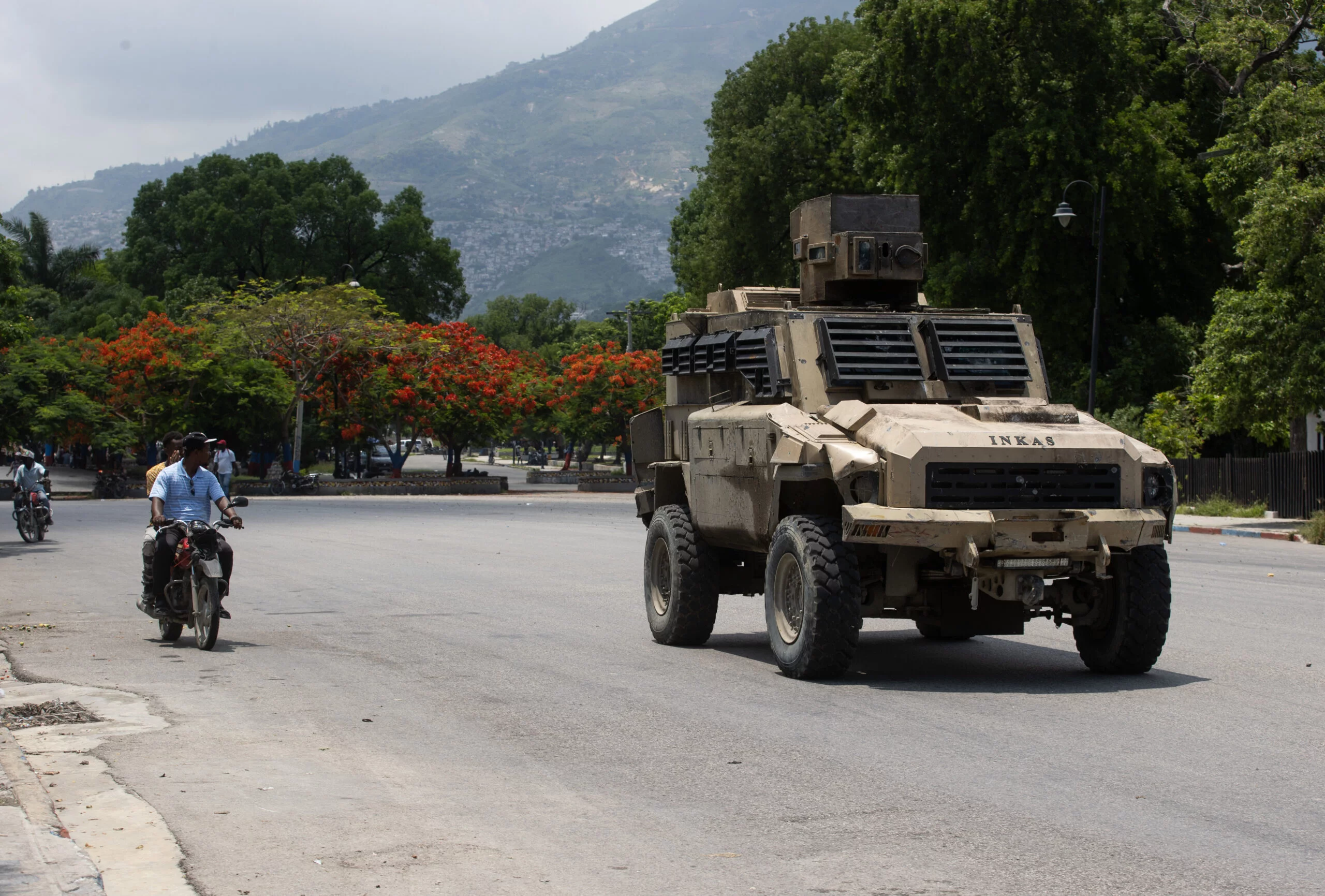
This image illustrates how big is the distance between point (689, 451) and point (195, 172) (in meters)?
79.9

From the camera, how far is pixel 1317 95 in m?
32.8

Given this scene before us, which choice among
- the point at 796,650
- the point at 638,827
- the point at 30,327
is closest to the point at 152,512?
the point at 796,650

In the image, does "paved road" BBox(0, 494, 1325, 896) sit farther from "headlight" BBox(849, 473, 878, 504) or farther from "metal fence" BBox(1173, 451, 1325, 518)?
"metal fence" BBox(1173, 451, 1325, 518)

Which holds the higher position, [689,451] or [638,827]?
[689,451]

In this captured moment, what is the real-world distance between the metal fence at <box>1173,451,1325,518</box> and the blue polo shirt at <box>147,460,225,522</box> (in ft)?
87.8

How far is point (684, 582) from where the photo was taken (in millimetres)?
12430

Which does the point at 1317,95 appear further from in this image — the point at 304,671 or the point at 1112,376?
the point at 304,671

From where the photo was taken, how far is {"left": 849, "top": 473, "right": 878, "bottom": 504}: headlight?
10164 mm

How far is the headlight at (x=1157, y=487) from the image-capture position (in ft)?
34.8

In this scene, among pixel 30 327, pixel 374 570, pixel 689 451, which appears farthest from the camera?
pixel 30 327

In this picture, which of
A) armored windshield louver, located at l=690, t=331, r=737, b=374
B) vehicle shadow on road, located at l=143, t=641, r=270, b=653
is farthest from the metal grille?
vehicle shadow on road, located at l=143, t=641, r=270, b=653

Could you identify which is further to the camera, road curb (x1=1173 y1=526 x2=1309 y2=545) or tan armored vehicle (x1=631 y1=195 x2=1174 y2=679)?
road curb (x1=1173 y1=526 x2=1309 y2=545)

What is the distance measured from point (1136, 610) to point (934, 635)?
8.74 feet

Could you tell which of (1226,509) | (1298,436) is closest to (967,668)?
(1298,436)
